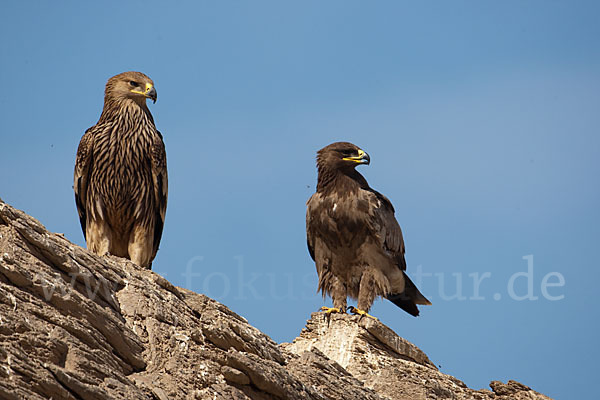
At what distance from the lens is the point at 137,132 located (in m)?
11.1

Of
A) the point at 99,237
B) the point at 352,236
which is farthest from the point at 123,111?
the point at 352,236

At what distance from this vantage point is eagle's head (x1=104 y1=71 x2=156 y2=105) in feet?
37.7

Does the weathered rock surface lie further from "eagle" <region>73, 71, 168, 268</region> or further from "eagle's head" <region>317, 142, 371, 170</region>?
"eagle's head" <region>317, 142, 371, 170</region>

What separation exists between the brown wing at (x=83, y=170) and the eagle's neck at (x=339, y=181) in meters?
3.55

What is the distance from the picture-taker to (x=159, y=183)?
440 inches

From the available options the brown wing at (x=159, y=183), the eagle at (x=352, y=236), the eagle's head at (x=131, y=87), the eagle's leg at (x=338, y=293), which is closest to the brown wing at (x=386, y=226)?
the eagle at (x=352, y=236)

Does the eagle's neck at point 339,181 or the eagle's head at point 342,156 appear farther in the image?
the eagle's head at point 342,156

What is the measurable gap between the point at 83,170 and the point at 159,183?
0.92 m

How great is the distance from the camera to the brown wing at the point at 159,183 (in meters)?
11.1

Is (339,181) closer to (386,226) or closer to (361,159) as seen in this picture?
(361,159)

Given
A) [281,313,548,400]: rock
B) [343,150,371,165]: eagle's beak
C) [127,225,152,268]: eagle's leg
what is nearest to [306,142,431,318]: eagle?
[343,150,371,165]: eagle's beak

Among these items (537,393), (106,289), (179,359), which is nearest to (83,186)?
(106,289)

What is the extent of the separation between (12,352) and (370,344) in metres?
5.74

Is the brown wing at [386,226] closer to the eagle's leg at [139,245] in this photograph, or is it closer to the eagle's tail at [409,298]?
the eagle's tail at [409,298]
